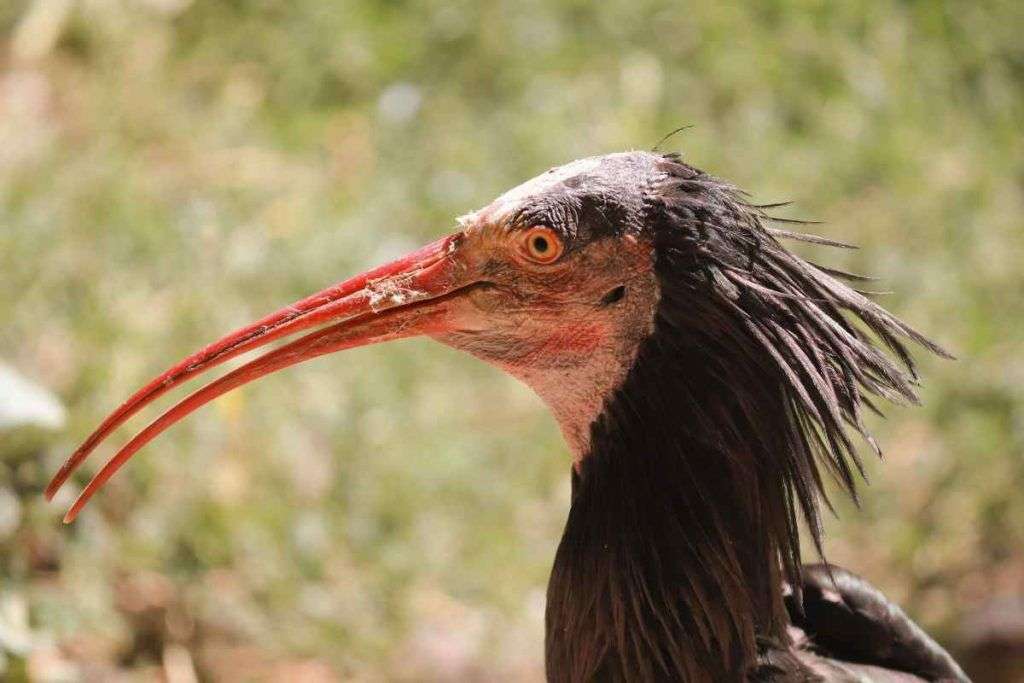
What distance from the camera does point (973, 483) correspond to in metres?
4.98

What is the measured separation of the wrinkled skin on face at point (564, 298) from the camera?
7.77ft

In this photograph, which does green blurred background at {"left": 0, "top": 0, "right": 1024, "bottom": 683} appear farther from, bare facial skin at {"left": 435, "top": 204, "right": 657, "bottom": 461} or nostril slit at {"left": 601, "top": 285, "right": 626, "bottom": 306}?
nostril slit at {"left": 601, "top": 285, "right": 626, "bottom": 306}

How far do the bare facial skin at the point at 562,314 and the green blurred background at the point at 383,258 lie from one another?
6.64 ft

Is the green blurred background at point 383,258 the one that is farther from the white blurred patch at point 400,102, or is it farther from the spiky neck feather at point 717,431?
the spiky neck feather at point 717,431

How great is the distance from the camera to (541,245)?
94.7 inches

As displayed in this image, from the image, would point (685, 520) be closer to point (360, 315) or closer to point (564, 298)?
point (564, 298)

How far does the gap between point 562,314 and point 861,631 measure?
920mm

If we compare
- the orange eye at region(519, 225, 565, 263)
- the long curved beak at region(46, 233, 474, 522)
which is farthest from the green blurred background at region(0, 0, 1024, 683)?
the orange eye at region(519, 225, 565, 263)

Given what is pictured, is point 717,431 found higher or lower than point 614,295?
lower

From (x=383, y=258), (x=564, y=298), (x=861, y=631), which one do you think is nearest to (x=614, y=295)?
(x=564, y=298)

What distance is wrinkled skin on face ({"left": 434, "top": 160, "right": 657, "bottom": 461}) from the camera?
2.37m

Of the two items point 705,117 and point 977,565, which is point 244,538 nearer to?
point 977,565

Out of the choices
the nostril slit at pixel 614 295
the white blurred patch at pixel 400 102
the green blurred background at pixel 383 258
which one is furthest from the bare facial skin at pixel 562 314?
the white blurred patch at pixel 400 102

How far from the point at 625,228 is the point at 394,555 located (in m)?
2.65
